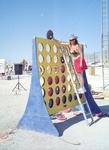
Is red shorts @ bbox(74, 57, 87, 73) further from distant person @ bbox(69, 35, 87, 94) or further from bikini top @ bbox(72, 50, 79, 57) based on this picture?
bikini top @ bbox(72, 50, 79, 57)

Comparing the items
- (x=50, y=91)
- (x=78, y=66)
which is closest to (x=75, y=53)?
(x=78, y=66)

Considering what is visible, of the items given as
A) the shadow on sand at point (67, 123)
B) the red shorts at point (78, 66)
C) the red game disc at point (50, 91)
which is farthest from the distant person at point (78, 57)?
the red game disc at point (50, 91)

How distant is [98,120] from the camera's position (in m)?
7.36

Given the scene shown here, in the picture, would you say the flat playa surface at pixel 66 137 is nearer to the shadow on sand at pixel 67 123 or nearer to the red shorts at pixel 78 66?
the shadow on sand at pixel 67 123

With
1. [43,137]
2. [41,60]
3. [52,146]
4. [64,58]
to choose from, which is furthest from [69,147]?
[64,58]

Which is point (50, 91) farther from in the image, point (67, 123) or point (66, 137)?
point (66, 137)

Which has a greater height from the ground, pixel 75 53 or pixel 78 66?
pixel 75 53

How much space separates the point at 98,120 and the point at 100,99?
153 inches

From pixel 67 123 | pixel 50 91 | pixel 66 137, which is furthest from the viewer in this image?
pixel 67 123

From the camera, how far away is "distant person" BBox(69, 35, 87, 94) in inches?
301

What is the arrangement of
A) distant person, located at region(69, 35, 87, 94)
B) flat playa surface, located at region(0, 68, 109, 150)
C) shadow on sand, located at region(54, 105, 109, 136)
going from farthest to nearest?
distant person, located at region(69, 35, 87, 94)
shadow on sand, located at region(54, 105, 109, 136)
flat playa surface, located at region(0, 68, 109, 150)

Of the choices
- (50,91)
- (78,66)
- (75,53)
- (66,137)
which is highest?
(75,53)

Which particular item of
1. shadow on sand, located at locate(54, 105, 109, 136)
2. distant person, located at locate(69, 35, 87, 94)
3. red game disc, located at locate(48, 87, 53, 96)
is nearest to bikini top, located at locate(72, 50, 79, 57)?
distant person, located at locate(69, 35, 87, 94)

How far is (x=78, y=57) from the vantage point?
7.76m
